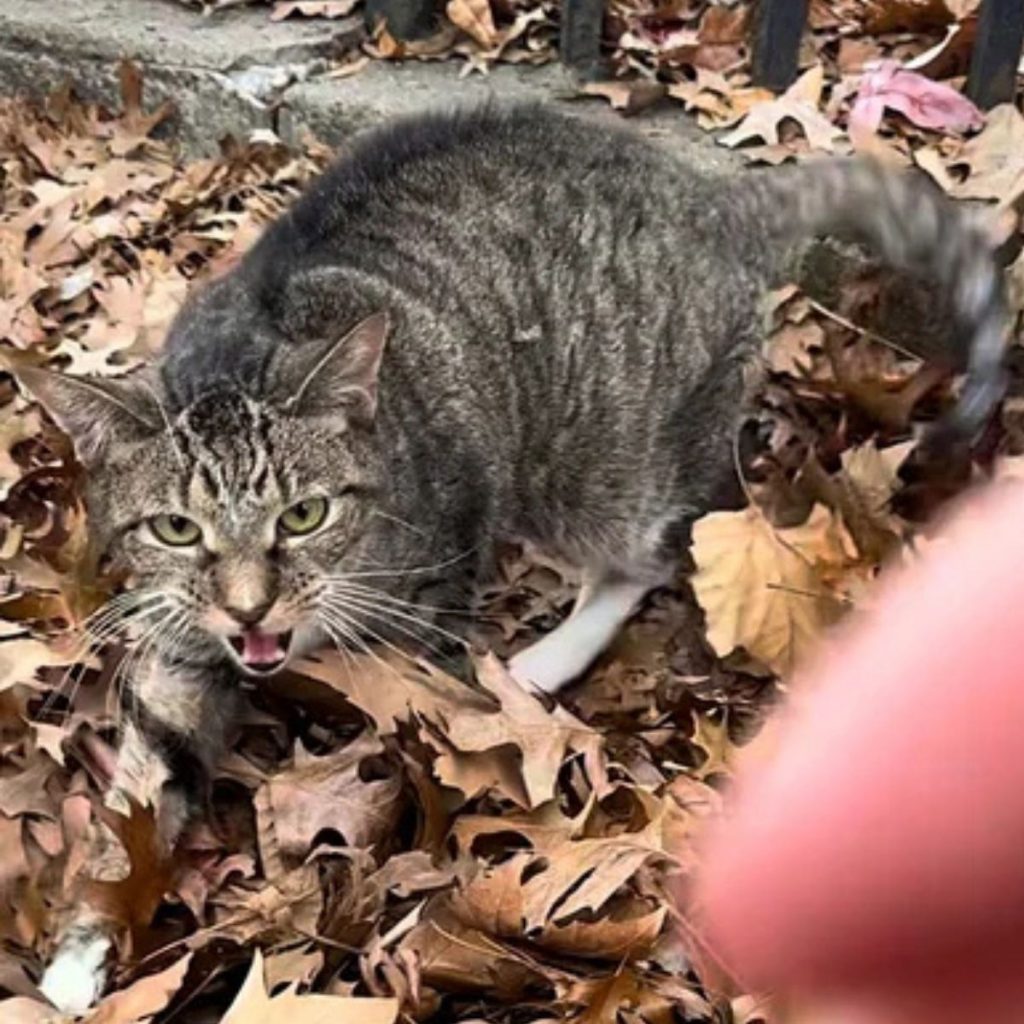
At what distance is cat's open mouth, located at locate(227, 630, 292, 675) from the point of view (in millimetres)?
2607

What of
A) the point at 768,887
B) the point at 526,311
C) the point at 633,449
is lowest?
the point at 633,449

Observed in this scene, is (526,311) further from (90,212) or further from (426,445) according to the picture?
(90,212)

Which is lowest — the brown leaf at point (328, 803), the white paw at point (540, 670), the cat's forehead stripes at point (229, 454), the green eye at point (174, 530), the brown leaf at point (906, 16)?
the white paw at point (540, 670)

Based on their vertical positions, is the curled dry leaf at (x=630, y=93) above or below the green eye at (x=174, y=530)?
above

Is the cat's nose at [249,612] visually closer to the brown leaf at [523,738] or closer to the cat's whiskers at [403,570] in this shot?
the cat's whiskers at [403,570]

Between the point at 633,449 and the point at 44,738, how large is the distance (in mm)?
1058

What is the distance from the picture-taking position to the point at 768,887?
358 millimetres

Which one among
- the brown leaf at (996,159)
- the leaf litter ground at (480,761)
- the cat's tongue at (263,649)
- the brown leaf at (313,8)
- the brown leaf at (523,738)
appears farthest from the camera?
the brown leaf at (313,8)

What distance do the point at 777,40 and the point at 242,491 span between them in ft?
5.82

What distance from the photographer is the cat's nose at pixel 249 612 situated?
2.54 m

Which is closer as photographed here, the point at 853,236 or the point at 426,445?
the point at 426,445

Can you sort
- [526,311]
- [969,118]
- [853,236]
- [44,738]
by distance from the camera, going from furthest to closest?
[969,118]
[853,236]
[526,311]
[44,738]

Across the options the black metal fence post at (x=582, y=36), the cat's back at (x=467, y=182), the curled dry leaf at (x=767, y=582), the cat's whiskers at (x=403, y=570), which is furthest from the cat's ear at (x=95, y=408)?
the black metal fence post at (x=582, y=36)

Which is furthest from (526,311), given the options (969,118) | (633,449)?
(969,118)
